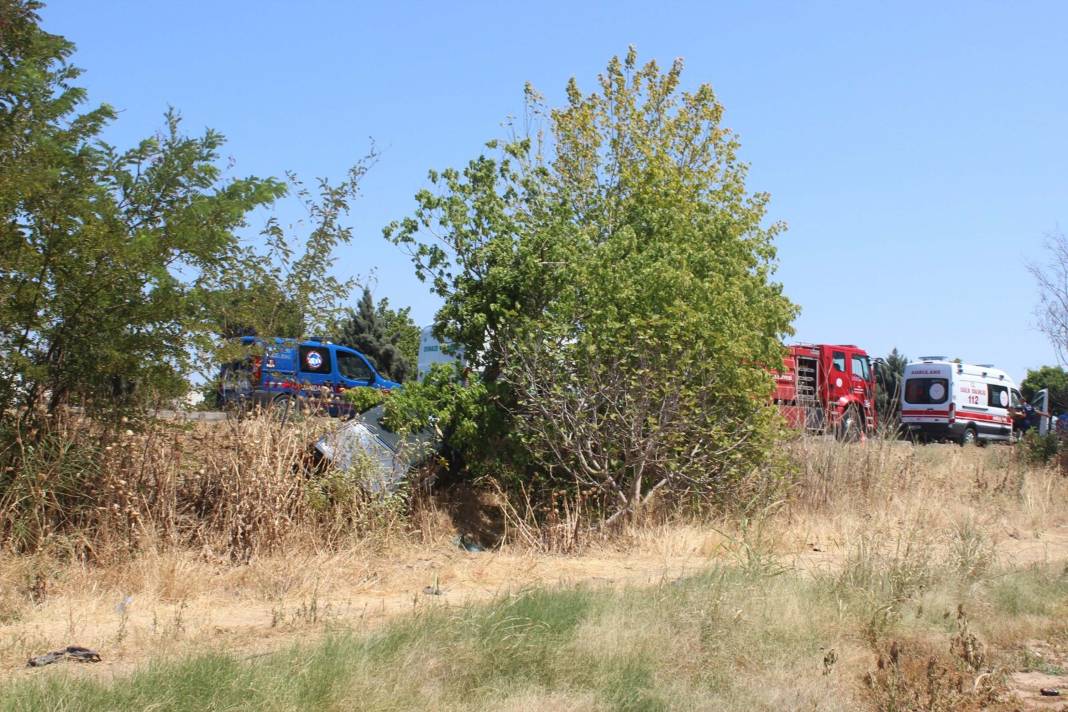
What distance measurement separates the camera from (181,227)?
8.92 metres

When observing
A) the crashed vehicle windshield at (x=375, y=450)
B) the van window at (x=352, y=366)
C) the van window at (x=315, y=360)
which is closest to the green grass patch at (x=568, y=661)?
the crashed vehicle windshield at (x=375, y=450)

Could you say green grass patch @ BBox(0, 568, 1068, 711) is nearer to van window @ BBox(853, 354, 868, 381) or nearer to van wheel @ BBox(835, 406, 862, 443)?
van wheel @ BBox(835, 406, 862, 443)

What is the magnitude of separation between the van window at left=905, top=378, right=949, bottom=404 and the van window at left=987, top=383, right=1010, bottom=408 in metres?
1.90

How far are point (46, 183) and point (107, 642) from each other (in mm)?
3849

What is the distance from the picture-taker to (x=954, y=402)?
3105cm

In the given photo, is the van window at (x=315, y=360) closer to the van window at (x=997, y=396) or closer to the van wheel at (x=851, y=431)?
the van wheel at (x=851, y=431)

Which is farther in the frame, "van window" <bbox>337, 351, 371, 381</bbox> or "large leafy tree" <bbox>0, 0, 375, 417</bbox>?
"van window" <bbox>337, 351, 371, 381</bbox>

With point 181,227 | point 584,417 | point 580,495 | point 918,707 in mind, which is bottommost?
point 918,707

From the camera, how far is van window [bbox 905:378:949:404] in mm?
31420

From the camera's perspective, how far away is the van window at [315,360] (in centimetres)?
1925

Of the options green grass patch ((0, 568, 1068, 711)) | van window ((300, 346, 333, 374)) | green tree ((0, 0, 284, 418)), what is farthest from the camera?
van window ((300, 346, 333, 374))

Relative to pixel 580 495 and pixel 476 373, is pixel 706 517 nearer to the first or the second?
pixel 580 495

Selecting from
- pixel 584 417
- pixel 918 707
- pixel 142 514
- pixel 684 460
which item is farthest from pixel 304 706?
pixel 684 460

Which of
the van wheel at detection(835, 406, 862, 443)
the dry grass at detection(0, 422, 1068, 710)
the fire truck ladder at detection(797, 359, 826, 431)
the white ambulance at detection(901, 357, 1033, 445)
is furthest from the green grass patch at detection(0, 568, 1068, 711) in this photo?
the white ambulance at detection(901, 357, 1033, 445)
